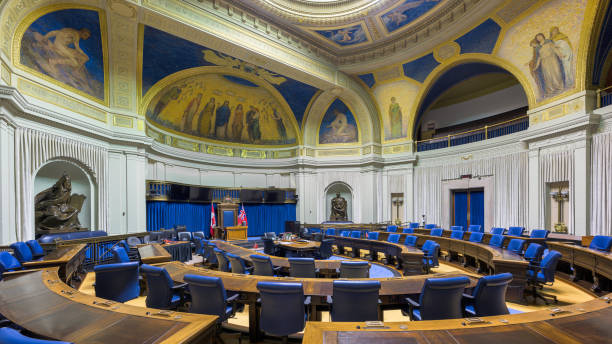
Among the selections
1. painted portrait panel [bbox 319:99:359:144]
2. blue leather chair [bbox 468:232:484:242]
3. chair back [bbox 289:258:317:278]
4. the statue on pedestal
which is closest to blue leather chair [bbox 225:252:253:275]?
chair back [bbox 289:258:317:278]

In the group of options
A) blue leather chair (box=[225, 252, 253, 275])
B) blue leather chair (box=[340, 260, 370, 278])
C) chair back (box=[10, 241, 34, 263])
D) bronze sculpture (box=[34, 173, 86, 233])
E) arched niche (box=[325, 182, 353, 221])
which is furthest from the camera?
arched niche (box=[325, 182, 353, 221])

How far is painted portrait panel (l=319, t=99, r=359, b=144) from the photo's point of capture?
17.9 m

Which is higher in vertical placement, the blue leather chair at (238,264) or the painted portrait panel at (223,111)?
the painted portrait panel at (223,111)

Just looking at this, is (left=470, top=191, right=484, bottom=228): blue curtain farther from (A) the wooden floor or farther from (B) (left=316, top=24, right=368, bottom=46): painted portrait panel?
(B) (left=316, top=24, right=368, bottom=46): painted portrait panel

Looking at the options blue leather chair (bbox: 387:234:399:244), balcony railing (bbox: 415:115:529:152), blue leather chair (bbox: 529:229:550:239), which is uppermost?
balcony railing (bbox: 415:115:529:152)

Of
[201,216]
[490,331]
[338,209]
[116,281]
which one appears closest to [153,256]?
[116,281]

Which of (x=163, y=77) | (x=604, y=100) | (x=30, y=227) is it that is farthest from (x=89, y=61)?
(x=604, y=100)

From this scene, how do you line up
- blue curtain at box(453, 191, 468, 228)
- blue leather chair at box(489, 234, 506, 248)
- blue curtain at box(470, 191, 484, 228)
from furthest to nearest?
blue curtain at box(453, 191, 468, 228) < blue curtain at box(470, 191, 484, 228) < blue leather chair at box(489, 234, 506, 248)

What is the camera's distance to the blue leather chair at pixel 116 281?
4.16 meters

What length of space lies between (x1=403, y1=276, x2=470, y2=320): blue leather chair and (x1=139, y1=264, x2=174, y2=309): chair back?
309 centimetres

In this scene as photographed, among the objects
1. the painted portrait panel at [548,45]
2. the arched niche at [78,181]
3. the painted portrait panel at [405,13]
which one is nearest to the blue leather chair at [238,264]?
the arched niche at [78,181]

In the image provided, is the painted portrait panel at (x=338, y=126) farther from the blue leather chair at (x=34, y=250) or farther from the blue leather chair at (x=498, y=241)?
the blue leather chair at (x=34, y=250)

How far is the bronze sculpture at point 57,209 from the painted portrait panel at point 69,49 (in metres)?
3.47

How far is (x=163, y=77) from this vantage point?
12797 mm
